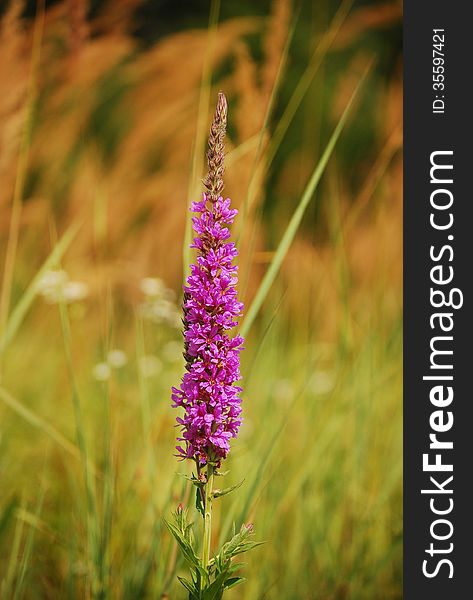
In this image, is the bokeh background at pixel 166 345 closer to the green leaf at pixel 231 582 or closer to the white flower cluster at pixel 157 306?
the white flower cluster at pixel 157 306

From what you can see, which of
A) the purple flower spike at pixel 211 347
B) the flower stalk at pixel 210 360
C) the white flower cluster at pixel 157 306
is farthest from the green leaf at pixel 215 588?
the white flower cluster at pixel 157 306

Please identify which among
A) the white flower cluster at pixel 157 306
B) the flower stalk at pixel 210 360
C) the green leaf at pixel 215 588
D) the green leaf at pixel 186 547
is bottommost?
the green leaf at pixel 215 588

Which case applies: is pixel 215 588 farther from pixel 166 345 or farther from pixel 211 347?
pixel 166 345

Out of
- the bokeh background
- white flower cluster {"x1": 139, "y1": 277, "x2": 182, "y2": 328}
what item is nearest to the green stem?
the bokeh background

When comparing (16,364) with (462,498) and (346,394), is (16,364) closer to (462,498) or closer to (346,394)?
(346,394)

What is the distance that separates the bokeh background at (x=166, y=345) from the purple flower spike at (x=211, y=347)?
0.38 metres

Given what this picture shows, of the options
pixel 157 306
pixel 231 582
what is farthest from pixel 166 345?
pixel 231 582

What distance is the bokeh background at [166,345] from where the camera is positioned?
1.47 meters

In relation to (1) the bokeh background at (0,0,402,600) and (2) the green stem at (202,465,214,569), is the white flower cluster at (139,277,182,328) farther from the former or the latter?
(2) the green stem at (202,465,214,569)

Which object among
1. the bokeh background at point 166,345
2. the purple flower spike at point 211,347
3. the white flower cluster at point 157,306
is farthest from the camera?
the white flower cluster at point 157,306

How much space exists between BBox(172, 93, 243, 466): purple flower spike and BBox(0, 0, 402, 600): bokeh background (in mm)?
377

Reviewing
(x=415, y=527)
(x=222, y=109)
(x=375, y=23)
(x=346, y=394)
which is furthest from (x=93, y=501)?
(x=375, y=23)

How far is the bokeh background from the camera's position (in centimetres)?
147

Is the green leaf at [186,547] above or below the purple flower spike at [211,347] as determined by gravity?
below
